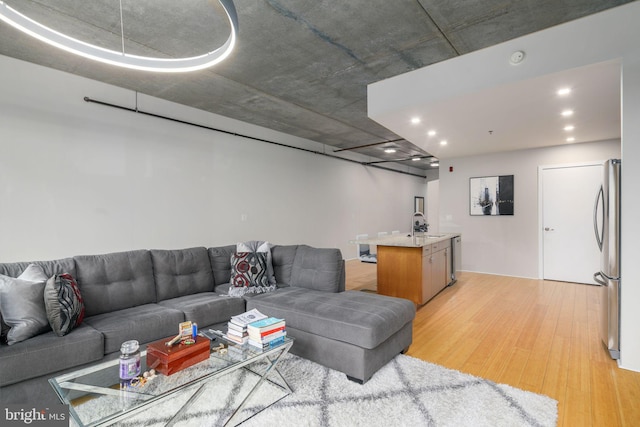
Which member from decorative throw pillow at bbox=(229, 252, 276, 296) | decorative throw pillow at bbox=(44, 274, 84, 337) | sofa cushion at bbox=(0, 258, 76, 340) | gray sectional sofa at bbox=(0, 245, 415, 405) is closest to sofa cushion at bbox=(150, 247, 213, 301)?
gray sectional sofa at bbox=(0, 245, 415, 405)

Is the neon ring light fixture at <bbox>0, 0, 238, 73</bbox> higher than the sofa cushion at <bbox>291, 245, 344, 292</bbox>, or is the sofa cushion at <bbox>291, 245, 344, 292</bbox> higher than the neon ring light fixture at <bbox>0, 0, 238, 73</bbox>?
the neon ring light fixture at <bbox>0, 0, 238, 73</bbox>

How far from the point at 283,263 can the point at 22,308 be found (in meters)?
2.35

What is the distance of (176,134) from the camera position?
476 cm

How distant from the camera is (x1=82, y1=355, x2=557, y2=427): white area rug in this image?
1.96m

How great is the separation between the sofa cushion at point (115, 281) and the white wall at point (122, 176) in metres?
1.08

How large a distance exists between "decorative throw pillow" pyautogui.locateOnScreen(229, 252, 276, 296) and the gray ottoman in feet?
1.32

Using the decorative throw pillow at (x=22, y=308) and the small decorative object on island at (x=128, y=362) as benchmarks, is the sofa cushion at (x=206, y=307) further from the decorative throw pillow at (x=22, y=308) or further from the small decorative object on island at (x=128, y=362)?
the small decorative object on island at (x=128, y=362)

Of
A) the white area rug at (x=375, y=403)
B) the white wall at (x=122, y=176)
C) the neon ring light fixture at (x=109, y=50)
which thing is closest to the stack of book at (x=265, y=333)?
the white area rug at (x=375, y=403)

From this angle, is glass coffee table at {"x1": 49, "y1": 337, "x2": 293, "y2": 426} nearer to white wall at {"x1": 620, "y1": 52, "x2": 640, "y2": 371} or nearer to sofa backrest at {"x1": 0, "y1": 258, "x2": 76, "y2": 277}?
sofa backrest at {"x1": 0, "y1": 258, "x2": 76, "y2": 277}

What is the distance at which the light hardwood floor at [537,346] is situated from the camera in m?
2.20

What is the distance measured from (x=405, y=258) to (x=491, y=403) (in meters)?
2.25

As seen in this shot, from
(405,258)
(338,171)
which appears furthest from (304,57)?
(338,171)

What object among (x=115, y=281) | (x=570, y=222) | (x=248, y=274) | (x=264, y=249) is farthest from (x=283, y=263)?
(x=570, y=222)

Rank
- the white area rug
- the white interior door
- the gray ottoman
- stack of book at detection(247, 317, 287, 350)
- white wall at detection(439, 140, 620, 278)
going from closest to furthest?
the white area rug → stack of book at detection(247, 317, 287, 350) → the gray ottoman → the white interior door → white wall at detection(439, 140, 620, 278)
